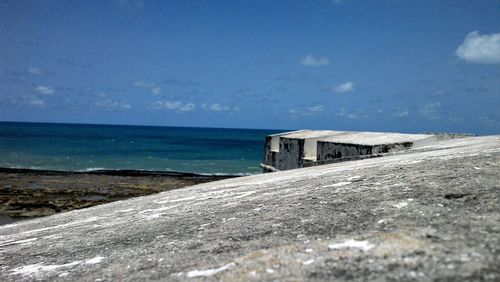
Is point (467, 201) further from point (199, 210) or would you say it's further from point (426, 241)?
point (199, 210)

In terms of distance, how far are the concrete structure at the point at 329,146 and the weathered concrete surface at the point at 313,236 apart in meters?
4.06

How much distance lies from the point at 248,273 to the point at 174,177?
2721cm

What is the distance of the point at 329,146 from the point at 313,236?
8.60m

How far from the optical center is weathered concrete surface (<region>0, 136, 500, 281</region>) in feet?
5.12

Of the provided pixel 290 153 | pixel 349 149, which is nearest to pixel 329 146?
pixel 349 149

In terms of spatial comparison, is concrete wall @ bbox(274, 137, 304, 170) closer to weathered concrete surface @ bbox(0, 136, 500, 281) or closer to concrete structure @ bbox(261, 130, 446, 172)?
concrete structure @ bbox(261, 130, 446, 172)

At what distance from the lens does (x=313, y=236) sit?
2.01 metres

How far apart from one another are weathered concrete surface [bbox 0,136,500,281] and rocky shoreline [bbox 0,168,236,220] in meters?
13.0

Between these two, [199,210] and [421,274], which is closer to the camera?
[421,274]

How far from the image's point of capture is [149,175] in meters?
Result: 29.0

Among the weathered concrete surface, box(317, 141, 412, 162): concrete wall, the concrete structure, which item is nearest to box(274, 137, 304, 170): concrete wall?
the concrete structure

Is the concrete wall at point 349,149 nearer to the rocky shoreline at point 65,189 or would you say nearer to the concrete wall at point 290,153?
the concrete wall at point 290,153

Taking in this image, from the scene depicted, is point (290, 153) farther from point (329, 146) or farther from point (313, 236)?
point (313, 236)


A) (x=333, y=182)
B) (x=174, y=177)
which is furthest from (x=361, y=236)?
(x=174, y=177)
